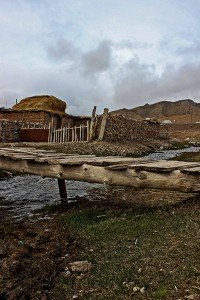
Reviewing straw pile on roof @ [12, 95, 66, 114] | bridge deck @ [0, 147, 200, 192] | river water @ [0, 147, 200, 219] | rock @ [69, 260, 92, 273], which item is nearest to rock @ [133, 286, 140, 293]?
rock @ [69, 260, 92, 273]

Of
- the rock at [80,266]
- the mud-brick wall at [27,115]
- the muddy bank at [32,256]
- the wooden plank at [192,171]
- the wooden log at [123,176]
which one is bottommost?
the muddy bank at [32,256]

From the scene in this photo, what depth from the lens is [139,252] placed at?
17.1 ft

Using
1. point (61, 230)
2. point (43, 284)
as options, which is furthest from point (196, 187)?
point (43, 284)

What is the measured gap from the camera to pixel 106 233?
6258 millimetres

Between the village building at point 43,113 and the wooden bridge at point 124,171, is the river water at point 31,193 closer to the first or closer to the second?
the wooden bridge at point 124,171

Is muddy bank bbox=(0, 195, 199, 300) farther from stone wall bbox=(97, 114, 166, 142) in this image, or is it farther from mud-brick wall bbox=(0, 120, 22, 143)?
stone wall bbox=(97, 114, 166, 142)

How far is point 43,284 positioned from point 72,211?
3.86 meters

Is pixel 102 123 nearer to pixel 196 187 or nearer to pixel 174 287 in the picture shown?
pixel 196 187

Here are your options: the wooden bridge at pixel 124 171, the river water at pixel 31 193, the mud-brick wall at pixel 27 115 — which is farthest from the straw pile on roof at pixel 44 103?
the wooden bridge at pixel 124 171

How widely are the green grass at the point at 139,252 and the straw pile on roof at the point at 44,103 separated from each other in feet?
108

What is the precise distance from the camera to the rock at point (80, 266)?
4941mm

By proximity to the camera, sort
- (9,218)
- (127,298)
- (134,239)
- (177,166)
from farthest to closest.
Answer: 1. (9,218)
2. (177,166)
3. (134,239)
4. (127,298)

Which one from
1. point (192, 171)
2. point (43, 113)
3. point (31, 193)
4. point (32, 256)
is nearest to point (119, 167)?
point (192, 171)

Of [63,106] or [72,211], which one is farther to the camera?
[63,106]
